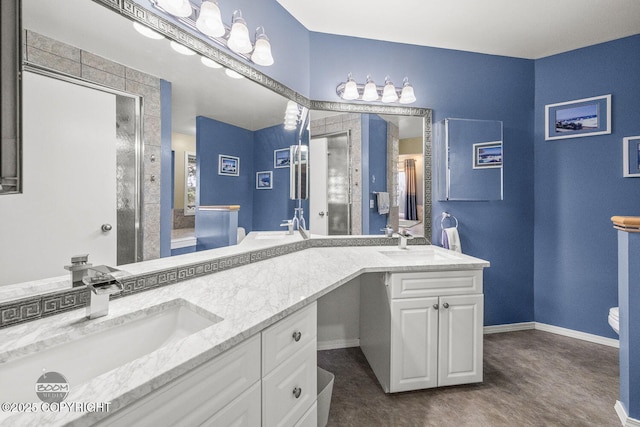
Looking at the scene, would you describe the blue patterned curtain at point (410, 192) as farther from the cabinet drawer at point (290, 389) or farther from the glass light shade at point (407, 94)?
the cabinet drawer at point (290, 389)

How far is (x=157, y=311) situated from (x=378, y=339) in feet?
4.72

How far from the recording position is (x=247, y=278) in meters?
1.38

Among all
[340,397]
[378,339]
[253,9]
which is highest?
[253,9]

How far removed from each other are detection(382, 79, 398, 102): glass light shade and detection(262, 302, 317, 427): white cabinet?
71.4 inches

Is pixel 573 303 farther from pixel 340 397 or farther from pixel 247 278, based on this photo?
pixel 247 278

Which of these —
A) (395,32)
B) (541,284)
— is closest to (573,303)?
(541,284)

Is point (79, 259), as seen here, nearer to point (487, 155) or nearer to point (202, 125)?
point (202, 125)

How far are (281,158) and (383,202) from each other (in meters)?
0.93

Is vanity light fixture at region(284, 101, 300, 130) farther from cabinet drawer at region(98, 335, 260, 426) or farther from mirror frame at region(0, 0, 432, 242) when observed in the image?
cabinet drawer at region(98, 335, 260, 426)

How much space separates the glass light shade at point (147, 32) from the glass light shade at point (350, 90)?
1396 millimetres

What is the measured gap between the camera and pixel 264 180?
179 centimetres

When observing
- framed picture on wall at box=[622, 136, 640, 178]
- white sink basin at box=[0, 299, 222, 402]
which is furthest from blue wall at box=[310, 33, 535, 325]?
white sink basin at box=[0, 299, 222, 402]

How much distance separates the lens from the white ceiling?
2.00m

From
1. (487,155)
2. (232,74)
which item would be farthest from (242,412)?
(487,155)
